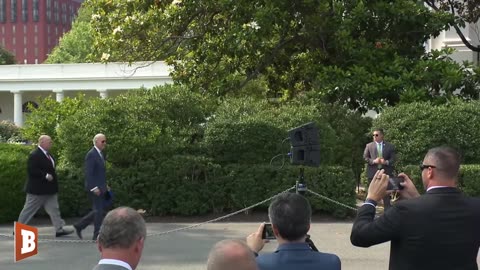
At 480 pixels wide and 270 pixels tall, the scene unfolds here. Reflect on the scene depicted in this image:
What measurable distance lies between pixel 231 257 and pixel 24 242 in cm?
910

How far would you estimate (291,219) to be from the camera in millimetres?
3797

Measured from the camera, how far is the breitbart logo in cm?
1047

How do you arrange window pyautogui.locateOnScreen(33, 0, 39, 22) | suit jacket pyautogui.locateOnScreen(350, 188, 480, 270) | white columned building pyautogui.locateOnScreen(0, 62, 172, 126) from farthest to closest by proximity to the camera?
window pyautogui.locateOnScreen(33, 0, 39, 22)
white columned building pyautogui.locateOnScreen(0, 62, 172, 126)
suit jacket pyautogui.locateOnScreen(350, 188, 480, 270)

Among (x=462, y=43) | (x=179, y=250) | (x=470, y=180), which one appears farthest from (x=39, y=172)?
(x=462, y=43)

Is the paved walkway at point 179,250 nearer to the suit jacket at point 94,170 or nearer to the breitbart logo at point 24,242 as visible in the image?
the breitbart logo at point 24,242

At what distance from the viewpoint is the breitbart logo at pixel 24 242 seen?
1047 cm

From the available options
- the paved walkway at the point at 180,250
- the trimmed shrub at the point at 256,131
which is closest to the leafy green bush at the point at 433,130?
the trimmed shrub at the point at 256,131

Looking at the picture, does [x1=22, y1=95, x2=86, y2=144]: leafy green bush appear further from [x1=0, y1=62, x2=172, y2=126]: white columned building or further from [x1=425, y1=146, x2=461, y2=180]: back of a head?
[x1=0, y1=62, x2=172, y2=126]: white columned building

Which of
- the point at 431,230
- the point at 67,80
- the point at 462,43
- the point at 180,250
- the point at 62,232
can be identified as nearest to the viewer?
the point at 431,230

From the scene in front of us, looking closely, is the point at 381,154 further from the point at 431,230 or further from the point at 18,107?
the point at 18,107

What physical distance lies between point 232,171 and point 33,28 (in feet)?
513

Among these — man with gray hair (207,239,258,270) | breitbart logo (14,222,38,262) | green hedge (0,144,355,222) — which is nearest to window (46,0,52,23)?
green hedge (0,144,355,222)

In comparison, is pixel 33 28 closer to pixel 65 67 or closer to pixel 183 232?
pixel 65 67

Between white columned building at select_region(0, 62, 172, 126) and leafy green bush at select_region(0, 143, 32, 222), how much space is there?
40.7 m
